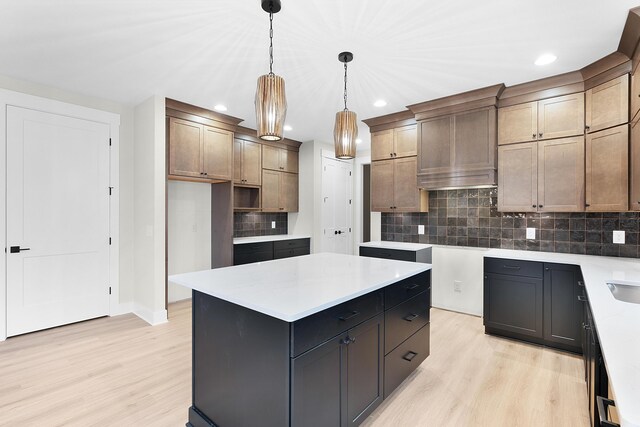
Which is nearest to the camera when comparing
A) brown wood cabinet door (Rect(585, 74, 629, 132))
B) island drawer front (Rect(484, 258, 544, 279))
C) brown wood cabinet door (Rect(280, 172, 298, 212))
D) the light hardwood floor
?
the light hardwood floor

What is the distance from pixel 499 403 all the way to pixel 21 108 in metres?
4.96

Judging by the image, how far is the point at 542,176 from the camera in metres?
3.15

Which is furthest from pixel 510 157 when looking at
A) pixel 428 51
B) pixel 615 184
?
pixel 428 51

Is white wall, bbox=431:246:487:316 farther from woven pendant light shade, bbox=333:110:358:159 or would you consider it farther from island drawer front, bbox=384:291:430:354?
woven pendant light shade, bbox=333:110:358:159

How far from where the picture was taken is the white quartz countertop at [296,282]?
140cm

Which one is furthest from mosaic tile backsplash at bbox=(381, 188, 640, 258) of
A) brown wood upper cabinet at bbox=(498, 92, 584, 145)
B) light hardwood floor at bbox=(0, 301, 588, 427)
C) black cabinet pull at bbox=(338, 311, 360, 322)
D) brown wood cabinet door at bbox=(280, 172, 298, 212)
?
black cabinet pull at bbox=(338, 311, 360, 322)

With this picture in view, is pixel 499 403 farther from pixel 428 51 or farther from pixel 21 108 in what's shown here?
pixel 21 108

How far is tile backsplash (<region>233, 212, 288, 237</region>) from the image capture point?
A: 16.6ft

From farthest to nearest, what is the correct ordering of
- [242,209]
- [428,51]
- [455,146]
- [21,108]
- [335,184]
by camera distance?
1. [335,184]
2. [242,209]
3. [455,146]
4. [21,108]
5. [428,51]

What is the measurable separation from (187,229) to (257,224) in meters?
1.20

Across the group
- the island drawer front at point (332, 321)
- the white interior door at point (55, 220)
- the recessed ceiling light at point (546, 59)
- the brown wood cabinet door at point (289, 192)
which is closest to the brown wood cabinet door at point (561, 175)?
the recessed ceiling light at point (546, 59)

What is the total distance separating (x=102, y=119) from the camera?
371cm

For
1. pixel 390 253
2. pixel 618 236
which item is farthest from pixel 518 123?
pixel 390 253

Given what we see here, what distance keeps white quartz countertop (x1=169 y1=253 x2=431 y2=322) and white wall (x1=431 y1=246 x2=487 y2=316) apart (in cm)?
178
